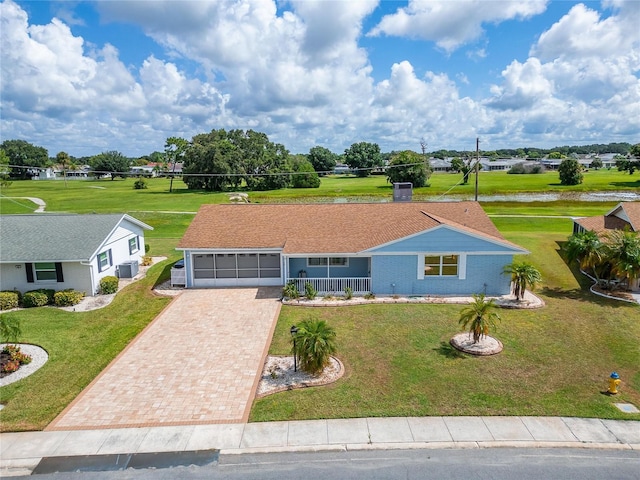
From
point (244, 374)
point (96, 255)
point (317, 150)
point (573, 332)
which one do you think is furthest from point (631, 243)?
point (317, 150)

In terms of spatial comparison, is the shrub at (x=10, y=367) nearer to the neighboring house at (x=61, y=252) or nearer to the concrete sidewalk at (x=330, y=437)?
the concrete sidewalk at (x=330, y=437)

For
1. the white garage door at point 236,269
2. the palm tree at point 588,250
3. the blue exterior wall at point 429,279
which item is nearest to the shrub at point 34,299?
the white garage door at point 236,269

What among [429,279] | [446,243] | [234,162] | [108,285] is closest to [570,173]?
[234,162]

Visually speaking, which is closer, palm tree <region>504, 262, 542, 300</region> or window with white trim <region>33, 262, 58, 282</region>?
palm tree <region>504, 262, 542, 300</region>

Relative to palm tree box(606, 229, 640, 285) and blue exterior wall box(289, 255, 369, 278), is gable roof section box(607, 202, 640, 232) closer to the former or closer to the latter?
palm tree box(606, 229, 640, 285)

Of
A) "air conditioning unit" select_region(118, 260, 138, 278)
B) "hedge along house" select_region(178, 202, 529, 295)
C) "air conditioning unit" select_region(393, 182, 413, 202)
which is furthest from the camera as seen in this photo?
"air conditioning unit" select_region(393, 182, 413, 202)

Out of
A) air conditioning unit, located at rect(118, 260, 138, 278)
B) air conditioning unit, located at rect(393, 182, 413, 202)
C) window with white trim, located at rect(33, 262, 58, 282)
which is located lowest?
air conditioning unit, located at rect(118, 260, 138, 278)

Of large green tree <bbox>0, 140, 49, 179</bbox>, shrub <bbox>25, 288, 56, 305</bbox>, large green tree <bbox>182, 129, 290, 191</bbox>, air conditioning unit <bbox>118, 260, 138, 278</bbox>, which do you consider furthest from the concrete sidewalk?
large green tree <bbox>0, 140, 49, 179</bbox>
